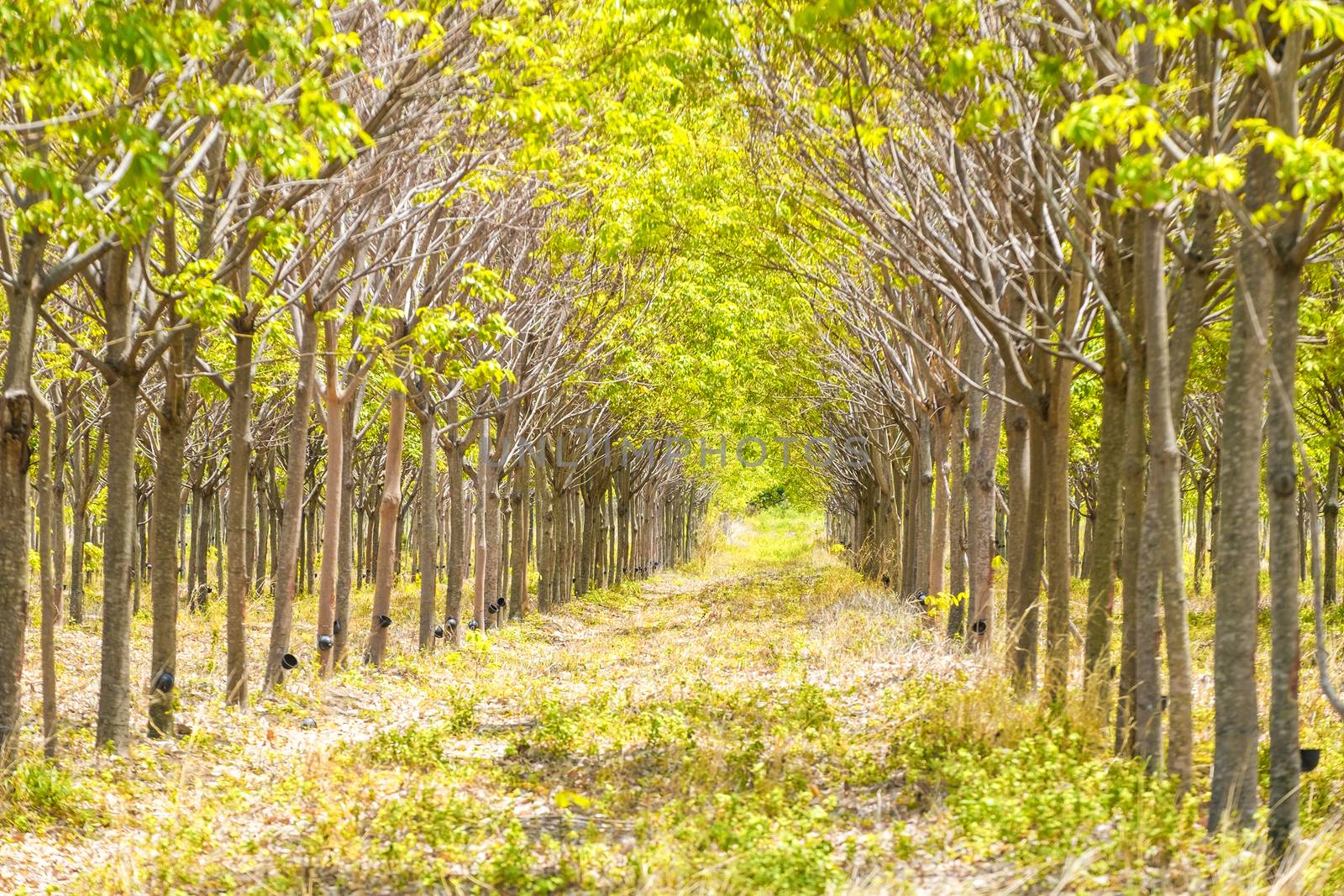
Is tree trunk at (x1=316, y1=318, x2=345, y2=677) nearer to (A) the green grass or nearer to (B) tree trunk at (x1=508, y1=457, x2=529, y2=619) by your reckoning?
(A) the green grass

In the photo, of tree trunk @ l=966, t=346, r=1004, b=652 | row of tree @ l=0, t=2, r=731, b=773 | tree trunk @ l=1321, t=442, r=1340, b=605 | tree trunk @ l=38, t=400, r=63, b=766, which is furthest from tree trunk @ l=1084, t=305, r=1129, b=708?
tree trunk @ l=1321, t=442, r=1340, b=605

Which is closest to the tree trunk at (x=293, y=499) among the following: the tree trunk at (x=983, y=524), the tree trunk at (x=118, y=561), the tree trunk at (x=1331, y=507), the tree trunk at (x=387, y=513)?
the tree trunk at (x=387, y=513)

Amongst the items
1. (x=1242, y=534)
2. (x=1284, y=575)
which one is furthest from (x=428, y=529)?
(x=1284, y=575)

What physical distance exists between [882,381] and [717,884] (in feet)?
44.0

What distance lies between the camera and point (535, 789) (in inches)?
319

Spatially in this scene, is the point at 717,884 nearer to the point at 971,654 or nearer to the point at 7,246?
the point at 7,246

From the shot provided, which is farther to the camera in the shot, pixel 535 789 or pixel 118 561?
pixel 118 561

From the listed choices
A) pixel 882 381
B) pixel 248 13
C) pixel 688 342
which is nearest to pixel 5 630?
pixel 248 13

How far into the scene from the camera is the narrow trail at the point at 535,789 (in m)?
5.93

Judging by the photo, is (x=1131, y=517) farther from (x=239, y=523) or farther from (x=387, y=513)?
(x=387, y=513)

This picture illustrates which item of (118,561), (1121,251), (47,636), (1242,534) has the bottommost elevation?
(47,636)

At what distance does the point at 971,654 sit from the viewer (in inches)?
497

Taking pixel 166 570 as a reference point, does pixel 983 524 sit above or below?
above

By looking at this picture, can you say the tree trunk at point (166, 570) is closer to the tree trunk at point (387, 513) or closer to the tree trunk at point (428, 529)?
the tree trunk at point (387, 513)
